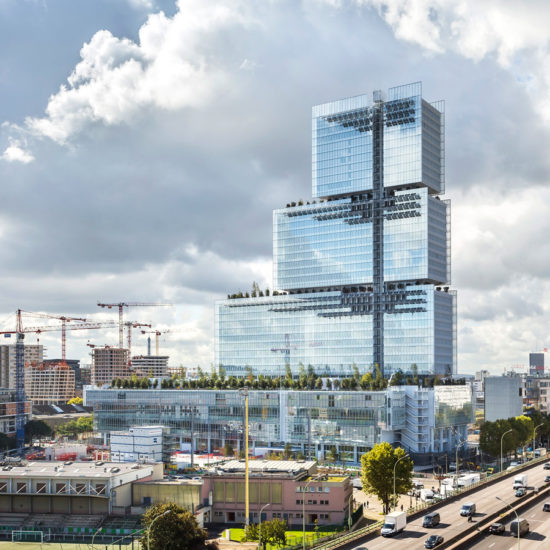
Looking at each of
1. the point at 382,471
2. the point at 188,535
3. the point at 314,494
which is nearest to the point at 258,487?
the point at 314,494

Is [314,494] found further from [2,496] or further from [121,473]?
[2,496]

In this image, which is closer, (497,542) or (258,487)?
(497,542)

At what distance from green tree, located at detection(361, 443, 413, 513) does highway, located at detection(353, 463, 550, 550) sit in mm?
11417

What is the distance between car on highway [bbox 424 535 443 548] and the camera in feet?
325

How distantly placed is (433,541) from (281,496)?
50014mm

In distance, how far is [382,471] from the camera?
467ft

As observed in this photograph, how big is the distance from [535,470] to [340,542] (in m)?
92.6

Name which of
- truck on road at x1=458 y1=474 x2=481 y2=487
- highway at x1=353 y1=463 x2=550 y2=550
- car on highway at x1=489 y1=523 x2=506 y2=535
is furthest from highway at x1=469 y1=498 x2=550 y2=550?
truck on road at x1=458 y1=474 x2=481 y2=487

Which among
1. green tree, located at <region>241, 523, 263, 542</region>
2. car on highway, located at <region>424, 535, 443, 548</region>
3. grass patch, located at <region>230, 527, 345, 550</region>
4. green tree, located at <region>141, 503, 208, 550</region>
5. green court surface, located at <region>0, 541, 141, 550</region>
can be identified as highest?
car on highway, located at <region>424, 535, 443, 548</region>

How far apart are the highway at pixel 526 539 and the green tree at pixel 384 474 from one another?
29.0 m

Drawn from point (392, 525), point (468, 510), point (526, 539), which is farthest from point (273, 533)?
point (526, 539)

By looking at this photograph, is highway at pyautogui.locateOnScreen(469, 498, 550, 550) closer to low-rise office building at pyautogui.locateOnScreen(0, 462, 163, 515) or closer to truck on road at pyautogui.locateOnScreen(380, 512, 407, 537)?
truck on road at pyautogui.locateOnScreen(380, 512, 407, 537)

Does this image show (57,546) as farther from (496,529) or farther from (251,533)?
(496,529)

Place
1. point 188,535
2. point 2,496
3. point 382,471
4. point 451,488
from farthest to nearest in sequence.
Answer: point 451,488
point 2,496
point 382,471
point 188,535
